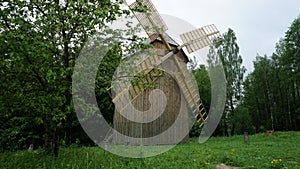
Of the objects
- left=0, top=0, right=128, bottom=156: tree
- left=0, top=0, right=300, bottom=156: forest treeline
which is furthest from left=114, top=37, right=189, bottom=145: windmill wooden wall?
left=0, top=0, right=128, bottom=156: tree

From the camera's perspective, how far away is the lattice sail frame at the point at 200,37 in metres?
12.3

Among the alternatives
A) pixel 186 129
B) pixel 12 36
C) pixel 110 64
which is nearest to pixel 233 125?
pixel 186 129

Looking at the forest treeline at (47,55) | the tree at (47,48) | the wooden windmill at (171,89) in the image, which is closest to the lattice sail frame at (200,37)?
the wooden windmill at (171,89)

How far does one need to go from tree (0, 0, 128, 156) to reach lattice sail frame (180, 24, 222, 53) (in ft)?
23.6

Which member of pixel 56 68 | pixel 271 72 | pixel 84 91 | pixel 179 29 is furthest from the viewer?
pixel 271 72

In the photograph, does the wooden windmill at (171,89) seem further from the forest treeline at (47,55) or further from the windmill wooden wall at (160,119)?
the forest treeline at (47,55)

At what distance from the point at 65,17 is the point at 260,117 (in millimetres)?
27418

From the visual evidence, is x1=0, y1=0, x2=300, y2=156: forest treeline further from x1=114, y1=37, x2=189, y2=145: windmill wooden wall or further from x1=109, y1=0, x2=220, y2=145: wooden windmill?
x1=114, y1=37, x2=189, y2=145: windmill wooden wall

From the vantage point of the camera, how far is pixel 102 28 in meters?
5.66

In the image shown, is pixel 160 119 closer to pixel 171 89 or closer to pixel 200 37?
pixel 171 89

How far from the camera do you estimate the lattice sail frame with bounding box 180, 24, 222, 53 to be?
12.3 m

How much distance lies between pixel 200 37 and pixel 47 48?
9.41 metres

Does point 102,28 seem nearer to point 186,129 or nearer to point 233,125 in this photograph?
point 186,129

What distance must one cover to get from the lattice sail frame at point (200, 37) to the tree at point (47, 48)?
7189mm
